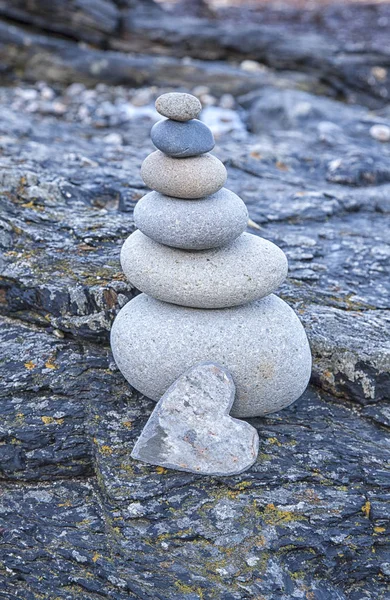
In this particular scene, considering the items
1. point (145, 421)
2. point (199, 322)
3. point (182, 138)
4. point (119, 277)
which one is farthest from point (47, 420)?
point (182, 138)

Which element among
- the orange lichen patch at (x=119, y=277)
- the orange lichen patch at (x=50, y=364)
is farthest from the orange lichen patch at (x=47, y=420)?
the orange lichen patch at (x=119, y=277)

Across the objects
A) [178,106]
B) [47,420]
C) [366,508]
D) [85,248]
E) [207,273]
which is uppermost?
[178,106]

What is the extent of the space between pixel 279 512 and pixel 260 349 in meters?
0.86

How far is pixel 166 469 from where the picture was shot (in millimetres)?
3562

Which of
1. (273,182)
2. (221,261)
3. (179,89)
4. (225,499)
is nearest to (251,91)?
(179,89)

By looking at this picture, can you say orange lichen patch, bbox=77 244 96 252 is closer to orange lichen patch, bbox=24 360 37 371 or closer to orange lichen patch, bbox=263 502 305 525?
orange lichen patch, bbox=24 360 37 371

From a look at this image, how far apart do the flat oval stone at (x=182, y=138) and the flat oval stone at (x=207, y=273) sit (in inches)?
21.7

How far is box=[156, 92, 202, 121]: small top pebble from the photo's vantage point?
3.52 meters

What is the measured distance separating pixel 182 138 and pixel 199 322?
1.01 meters

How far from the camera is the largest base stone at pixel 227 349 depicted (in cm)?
361

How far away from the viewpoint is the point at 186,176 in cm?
358

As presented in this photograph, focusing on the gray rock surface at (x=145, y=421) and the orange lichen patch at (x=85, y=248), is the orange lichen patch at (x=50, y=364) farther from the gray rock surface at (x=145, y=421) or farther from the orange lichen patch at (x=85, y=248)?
the orange lichen patch at (x=85, y=248)

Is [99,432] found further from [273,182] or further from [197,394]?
[273,182]

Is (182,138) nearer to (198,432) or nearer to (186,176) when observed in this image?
(186,176)
